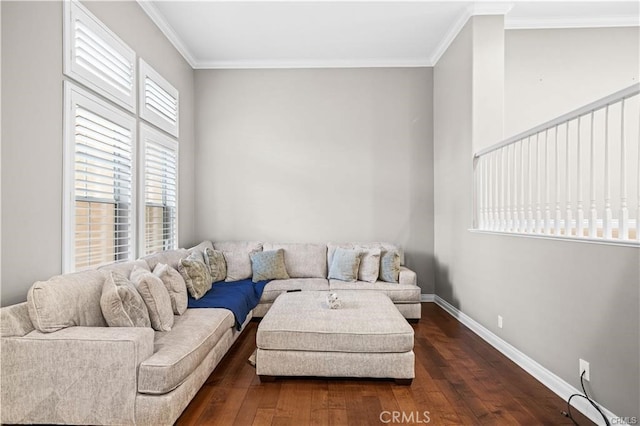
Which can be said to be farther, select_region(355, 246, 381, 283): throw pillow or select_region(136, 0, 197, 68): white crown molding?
select_region(355, 246, 381, 283): throw pillow

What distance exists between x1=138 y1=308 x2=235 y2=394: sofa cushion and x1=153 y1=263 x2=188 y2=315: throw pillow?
3.1 inches

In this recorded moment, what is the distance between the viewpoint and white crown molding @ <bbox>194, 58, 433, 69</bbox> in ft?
16.9

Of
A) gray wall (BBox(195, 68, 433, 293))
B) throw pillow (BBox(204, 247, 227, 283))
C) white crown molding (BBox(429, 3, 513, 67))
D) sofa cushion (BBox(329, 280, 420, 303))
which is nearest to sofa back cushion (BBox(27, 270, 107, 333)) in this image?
throw pillow (BBox(204, 247, 227, 283))

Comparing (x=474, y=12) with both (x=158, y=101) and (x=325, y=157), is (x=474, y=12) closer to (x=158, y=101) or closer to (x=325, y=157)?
(x=325, y=157)

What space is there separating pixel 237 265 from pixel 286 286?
768 mm

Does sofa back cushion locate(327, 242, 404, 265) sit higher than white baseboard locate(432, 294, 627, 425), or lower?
higher

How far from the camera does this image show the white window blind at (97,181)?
2.57m

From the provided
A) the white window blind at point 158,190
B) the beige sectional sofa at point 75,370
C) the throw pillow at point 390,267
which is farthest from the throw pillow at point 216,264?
the beige sectional sofa at point 75,370

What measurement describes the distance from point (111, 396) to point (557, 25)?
5.58 metres

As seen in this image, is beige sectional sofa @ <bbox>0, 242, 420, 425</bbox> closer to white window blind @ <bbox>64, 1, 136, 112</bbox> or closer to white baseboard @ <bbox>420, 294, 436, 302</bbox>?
white window blind @ <bbox>64, 1, 136, 112</bbox>

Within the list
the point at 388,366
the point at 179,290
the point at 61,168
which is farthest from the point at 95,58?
the point at 388,366

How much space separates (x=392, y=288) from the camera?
4.19 m

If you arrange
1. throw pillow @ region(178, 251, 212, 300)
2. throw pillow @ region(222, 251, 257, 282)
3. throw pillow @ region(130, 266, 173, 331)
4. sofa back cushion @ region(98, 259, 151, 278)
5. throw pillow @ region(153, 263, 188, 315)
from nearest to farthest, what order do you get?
1. throw pillow @ region(130, 266, 173, 331)
2. sofa back cushion @ region(98, 259, 151, 278)
3. throw pillow @ region(153, 263, 188, 315)
4. throw pillow @ region(178, 251, 212, 300)
5. throw pillow @ region(222, 251, 257, 282)

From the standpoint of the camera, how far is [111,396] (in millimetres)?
1968
